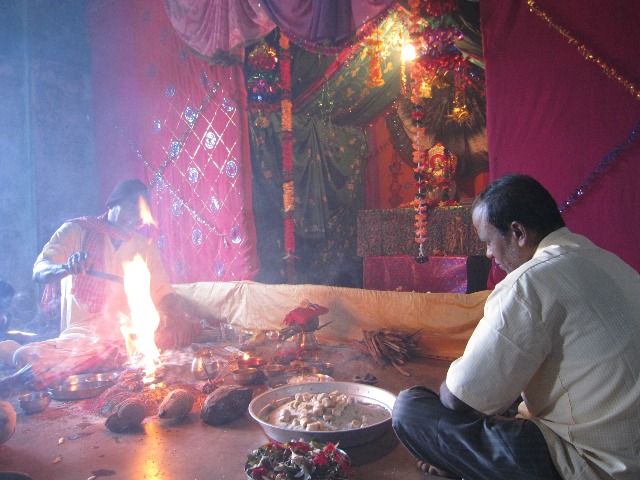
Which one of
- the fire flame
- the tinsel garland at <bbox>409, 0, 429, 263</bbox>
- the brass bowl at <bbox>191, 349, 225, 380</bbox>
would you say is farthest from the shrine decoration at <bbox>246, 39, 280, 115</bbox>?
the brass bowl at <bbox>191, 349, 225, 380</bbox>

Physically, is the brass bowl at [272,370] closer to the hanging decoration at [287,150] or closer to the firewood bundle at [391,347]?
the firewood bundle at [391,347]

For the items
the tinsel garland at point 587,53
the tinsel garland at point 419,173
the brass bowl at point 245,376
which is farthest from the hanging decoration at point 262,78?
the brass bowl at point 245,376

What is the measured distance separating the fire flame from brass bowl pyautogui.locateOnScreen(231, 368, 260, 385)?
73cm

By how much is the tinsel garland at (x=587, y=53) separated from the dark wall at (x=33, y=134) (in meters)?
7.20

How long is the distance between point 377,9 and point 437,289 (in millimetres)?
3683

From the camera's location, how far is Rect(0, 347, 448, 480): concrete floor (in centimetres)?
237

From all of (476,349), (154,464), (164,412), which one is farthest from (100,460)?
(476,349)

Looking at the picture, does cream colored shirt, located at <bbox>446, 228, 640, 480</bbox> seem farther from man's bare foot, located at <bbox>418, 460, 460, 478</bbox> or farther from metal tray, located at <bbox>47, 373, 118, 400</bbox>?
metal tray, located at <bbox>47, 373, 118, 400</bbox>

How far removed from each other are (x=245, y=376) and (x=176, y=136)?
4.81 meters

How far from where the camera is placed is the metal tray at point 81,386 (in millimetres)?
3402

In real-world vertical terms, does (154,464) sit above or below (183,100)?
below

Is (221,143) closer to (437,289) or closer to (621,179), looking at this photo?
(437,289)

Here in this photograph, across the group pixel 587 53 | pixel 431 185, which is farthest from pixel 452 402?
pixel 431 185

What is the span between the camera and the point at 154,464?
246cm
